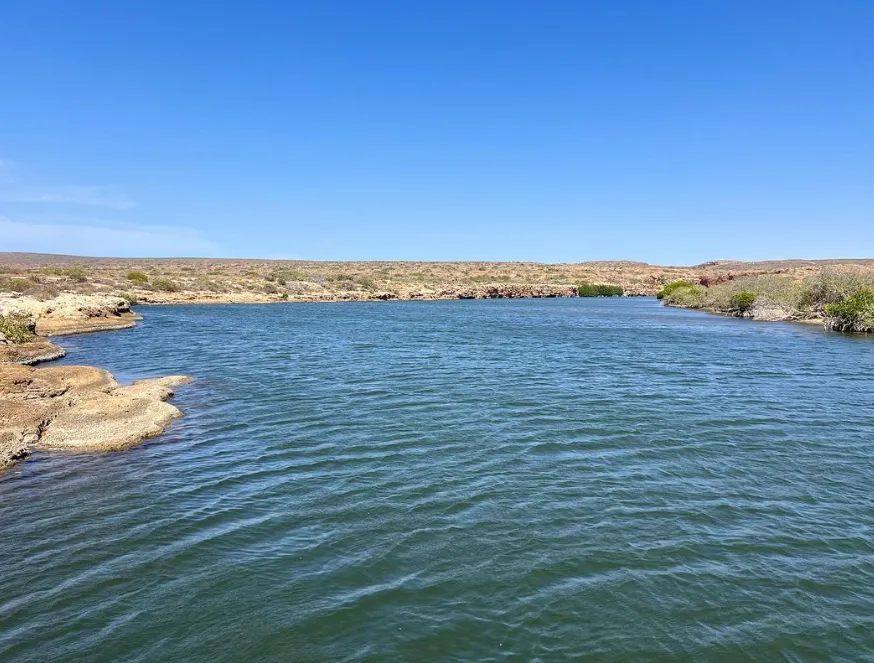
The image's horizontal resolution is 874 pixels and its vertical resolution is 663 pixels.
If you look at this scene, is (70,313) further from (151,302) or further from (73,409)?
(73,409)

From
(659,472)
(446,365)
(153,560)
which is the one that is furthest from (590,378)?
(153,560)

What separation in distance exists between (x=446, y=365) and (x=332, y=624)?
20.9m

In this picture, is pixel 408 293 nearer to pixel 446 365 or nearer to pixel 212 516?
pixel 446 365

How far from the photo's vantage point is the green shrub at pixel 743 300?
6381 centimetres

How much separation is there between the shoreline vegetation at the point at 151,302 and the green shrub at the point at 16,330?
95mm

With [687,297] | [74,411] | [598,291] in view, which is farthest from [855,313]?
[598,291]

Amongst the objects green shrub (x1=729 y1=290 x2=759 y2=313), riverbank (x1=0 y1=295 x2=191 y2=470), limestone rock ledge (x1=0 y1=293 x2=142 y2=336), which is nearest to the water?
riverbank (x1=0 y1=295 x2=191 y2=470)

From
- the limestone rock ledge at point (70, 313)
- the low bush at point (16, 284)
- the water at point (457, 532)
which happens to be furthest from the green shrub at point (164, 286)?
the water at point (457, 532)

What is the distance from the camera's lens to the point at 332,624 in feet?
25.2

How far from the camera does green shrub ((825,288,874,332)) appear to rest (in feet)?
142

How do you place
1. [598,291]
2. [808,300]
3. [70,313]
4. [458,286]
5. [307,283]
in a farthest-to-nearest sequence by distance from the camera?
[598,291] → [458,286] → [307,283] → [808,300] → [70,313]

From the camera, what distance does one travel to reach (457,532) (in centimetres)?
1016

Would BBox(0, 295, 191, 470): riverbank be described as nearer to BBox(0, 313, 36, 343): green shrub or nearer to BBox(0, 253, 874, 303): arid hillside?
BBox(0, 313, 36, 343): green shrub

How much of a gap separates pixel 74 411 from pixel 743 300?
6554cm
